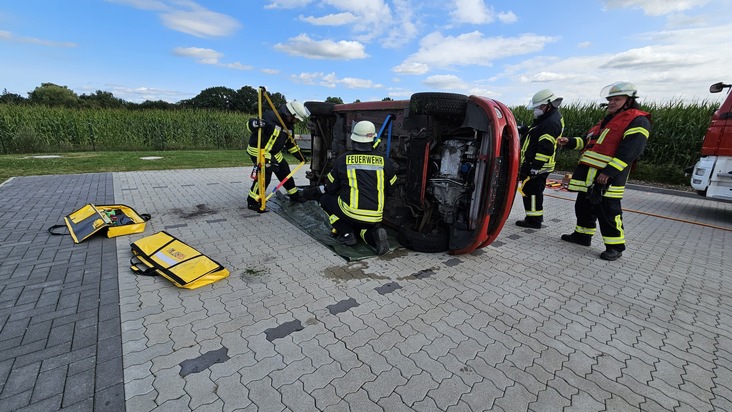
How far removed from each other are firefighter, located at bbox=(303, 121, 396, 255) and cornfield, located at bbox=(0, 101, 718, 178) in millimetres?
11891

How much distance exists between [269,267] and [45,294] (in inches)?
72.4

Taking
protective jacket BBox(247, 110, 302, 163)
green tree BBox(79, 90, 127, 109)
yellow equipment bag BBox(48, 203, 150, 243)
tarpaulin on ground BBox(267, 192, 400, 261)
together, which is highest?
green tree BBox(79, 90, 127, 109)

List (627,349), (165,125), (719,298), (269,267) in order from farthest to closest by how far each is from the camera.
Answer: (165,125), (269,267), (719,298), (627,349)

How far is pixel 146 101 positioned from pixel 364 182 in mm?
47462

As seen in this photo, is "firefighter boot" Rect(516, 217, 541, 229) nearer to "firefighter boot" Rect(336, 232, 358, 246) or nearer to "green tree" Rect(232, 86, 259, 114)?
"firefighter boot" Rect(336, 232, 358, 246)

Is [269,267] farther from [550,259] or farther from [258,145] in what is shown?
[550,259]

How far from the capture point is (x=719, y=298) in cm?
333

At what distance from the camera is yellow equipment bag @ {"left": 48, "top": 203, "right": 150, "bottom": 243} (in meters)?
4.05

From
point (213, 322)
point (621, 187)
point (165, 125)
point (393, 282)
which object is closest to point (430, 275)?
point (393, 282)

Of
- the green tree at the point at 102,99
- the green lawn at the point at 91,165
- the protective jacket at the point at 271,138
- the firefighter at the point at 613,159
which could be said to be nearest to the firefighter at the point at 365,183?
the protective jacket at the point at 271,138

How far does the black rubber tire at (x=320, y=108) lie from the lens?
18.6 ft

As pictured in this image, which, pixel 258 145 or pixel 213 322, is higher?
pixel 258 145

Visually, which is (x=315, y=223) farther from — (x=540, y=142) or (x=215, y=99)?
(x=215, y=99)

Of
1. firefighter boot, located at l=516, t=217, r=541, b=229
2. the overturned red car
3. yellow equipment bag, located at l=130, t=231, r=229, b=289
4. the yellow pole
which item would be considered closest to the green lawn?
the yellow pole
